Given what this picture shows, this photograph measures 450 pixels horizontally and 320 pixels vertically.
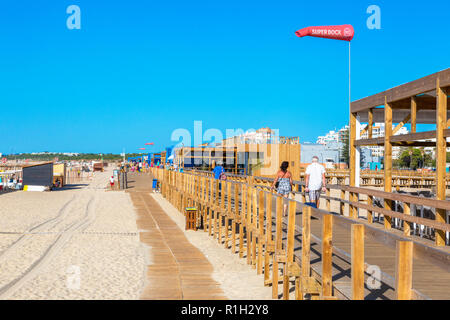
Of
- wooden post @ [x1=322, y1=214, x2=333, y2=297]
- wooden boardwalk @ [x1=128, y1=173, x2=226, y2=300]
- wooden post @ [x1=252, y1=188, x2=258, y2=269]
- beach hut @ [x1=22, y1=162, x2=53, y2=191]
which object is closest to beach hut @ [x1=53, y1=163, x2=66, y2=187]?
beach hut @ [x1=22, y1=162, x2=53, y2=191]

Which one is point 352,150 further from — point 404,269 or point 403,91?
point 404,269

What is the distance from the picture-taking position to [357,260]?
3488mm

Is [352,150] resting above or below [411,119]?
below

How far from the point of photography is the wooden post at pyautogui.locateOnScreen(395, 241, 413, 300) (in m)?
2.68

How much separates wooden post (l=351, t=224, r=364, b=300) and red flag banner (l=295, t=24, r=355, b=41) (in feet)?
32.8

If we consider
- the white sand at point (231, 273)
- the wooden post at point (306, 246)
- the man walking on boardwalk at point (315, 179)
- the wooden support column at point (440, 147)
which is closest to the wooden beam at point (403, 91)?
the wooden support column at point (440, 147)

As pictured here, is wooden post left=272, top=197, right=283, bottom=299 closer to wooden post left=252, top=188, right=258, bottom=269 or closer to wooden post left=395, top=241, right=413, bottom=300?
wooden post left=252, top=188, right=258, bottom=269

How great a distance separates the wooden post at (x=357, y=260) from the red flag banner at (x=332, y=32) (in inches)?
Answer: 393

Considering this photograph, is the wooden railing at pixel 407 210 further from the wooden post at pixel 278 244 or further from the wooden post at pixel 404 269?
the wooden post at pixel 404 269

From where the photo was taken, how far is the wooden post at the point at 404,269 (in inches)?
105

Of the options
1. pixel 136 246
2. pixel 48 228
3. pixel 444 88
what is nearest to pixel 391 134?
pixel 444 88

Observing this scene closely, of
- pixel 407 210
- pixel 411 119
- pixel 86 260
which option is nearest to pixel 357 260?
pixel 407 210

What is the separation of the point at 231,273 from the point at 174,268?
1128mm
